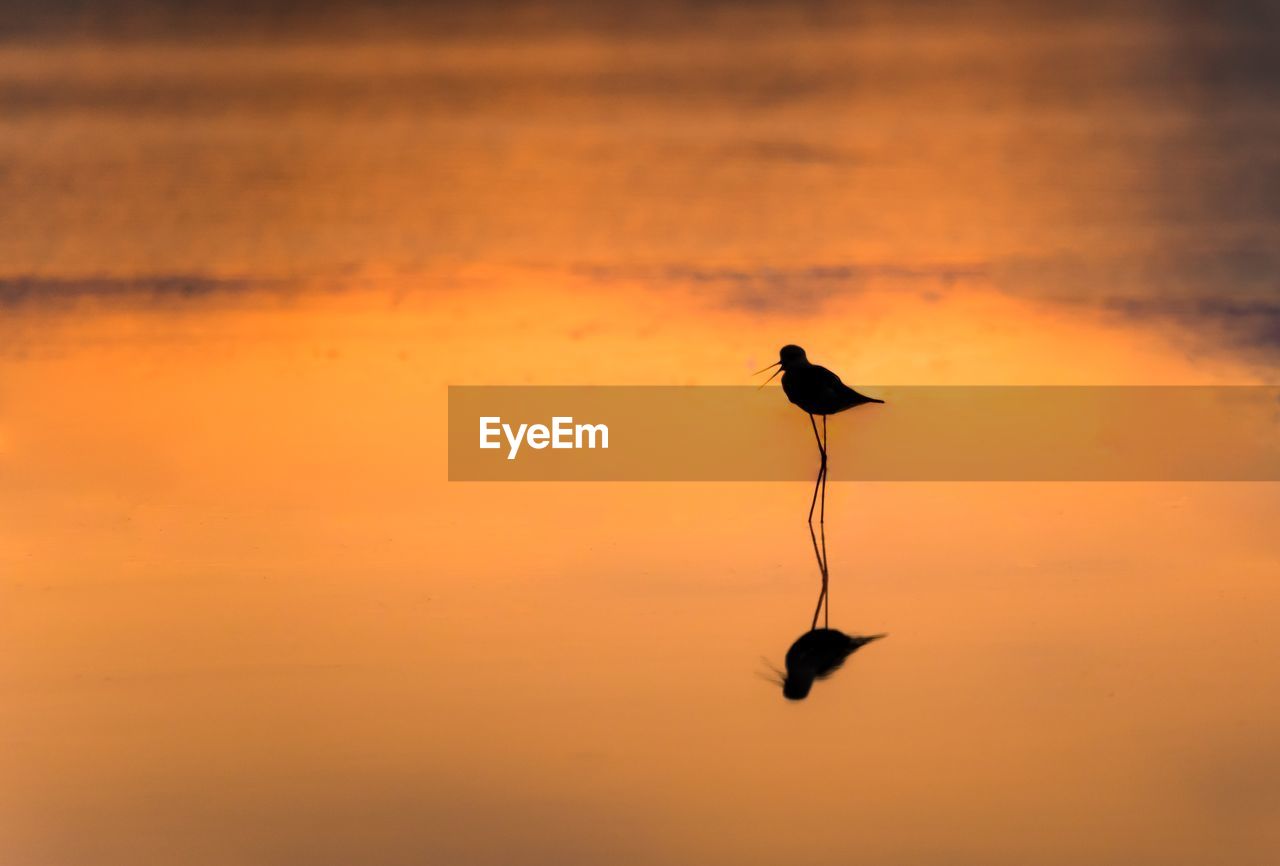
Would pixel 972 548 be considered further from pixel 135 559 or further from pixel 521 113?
pixel 521 113

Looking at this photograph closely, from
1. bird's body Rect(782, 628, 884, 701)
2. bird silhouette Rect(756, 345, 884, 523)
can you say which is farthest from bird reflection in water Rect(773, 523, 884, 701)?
bird silhouette Rect(756, 345, 884, 523)

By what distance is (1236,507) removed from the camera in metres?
2.39

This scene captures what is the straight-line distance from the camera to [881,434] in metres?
2.71

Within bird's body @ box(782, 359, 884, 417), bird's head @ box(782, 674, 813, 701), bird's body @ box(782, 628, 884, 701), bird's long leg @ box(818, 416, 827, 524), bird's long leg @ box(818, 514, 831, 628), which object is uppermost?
bird's body @ box(782, 359, 884, 417)

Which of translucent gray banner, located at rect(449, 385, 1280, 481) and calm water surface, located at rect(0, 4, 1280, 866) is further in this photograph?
translucent gray banner, located at rect(449, 385, 1280, 481)

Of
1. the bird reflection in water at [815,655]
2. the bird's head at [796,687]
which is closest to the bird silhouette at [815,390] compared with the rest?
the bird reflection in water at [815,655]

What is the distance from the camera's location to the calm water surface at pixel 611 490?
5.08 feet

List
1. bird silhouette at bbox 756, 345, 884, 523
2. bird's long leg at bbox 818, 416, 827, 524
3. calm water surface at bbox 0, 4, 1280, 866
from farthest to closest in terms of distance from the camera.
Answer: bird silhouette at bbox 756, 345, 884, 523 → bird's long leg at bbox 818, 416, 827, 524 → calm water surface at bbox 0, 4, 1280, 866

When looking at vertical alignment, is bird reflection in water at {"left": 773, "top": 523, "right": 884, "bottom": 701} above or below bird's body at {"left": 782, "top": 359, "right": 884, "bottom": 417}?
below

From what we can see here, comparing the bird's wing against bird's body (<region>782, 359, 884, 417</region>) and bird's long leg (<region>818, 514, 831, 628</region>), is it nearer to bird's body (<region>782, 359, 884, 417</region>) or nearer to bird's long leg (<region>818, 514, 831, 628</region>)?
bird's body (<region>782, 359, 884, 417</region>)

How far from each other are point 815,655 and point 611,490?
724mm

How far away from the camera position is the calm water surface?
155 cm

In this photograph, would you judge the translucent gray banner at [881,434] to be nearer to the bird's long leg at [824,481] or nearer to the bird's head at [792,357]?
the bird's long leg at [824,481]

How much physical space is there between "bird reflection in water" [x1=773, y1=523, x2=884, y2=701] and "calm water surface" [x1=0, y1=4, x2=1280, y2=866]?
0.02 m
